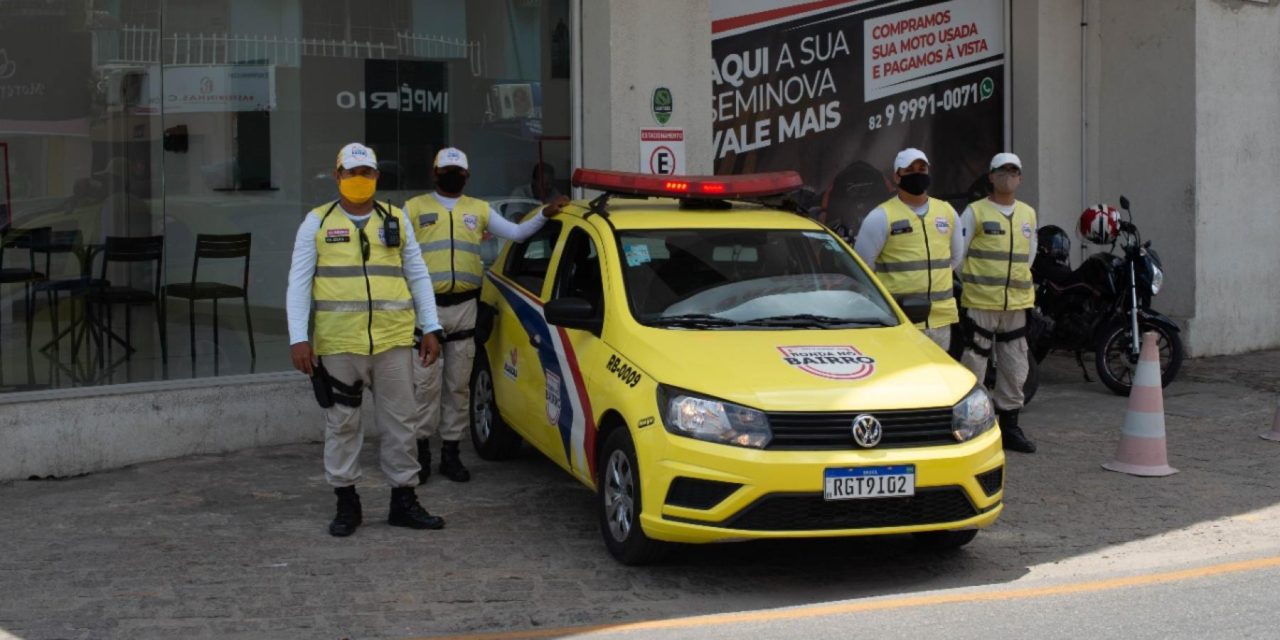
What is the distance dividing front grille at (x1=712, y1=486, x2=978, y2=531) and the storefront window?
4.94 m

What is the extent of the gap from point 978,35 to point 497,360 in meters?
7.56

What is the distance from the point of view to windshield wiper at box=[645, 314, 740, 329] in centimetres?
751

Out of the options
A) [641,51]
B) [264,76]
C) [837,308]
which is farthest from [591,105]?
[837,308]

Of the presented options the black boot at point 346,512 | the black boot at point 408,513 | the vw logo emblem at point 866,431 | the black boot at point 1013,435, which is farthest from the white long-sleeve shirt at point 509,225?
the black boot at point 1013,435

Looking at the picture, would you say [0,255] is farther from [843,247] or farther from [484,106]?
[843,247]

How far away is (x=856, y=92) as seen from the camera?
13836 millimetres

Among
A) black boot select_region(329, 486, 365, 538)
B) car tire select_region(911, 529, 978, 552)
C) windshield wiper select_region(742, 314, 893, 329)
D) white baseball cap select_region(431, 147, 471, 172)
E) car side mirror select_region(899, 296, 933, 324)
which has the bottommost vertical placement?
car tire select_region(911, 529, 978, 552)

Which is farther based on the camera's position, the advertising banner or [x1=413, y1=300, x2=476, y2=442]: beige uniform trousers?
the advertising banner

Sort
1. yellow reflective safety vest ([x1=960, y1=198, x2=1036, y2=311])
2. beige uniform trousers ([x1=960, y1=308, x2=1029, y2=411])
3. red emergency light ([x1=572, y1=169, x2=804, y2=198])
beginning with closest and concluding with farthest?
red emergency light ([x1=572, y1=169, x2=804, y2=198])
yellow reflective safety vest ([x1=960, y1=198, x2=1036, y2=311])
beige uniform trousers ([x1=960, y1=308, x2=1029, y2=411])

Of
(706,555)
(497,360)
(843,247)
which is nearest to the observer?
(706,555)

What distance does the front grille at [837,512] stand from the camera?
6605 millimetres

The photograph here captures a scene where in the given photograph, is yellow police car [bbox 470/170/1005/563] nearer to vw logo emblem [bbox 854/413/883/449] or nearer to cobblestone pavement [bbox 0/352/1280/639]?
vw logo emblem [bbox 854/413/883/449]

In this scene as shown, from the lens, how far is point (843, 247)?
8.35 m

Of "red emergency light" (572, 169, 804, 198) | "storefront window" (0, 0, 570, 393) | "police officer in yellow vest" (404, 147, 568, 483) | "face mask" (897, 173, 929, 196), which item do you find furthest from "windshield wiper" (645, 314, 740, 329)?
"storefront window" (0, 0, 570, 393)
